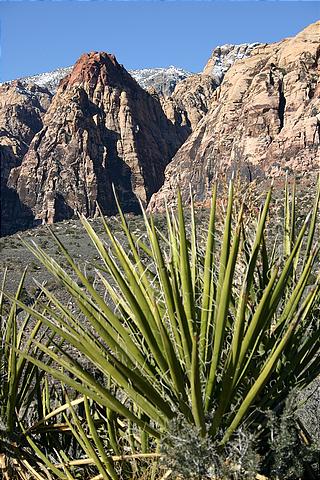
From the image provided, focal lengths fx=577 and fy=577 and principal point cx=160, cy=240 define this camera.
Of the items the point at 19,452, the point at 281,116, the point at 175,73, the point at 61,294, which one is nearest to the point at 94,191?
the point at 281,116

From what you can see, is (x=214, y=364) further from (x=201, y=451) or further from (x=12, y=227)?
(x=12, y=227)

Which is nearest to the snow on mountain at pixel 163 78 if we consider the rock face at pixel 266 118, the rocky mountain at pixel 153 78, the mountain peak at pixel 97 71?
the rocky mountain at pixel 153 78

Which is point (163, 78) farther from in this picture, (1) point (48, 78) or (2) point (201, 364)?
(2) point (201, 364)

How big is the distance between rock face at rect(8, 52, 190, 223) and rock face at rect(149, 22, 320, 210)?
41.6 ft

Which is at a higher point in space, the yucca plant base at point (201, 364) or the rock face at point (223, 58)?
the rock face at point (223, 58)

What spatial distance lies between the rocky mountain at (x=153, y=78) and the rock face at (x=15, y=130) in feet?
131

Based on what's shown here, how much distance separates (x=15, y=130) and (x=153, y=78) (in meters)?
81.6

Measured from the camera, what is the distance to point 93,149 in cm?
7488

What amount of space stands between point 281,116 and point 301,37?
1006 cm

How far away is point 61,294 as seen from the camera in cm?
2745

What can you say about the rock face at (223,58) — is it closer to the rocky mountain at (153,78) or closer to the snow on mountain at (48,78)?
the rocky mountain at (153,78)

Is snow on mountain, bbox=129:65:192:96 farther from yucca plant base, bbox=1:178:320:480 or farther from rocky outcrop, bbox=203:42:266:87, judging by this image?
yucca plant base, bbox=1:178:320:480

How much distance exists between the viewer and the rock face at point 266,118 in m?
51.7

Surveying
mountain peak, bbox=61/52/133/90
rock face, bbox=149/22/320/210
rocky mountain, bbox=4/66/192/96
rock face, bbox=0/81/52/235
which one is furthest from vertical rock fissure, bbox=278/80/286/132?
rocky mountain, bbox=4/66/192/96
